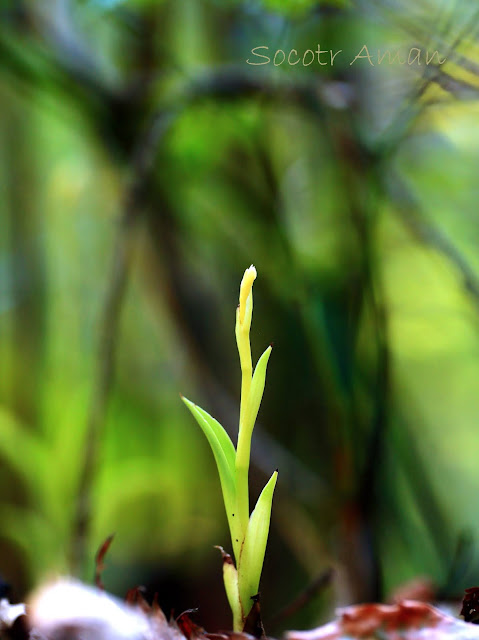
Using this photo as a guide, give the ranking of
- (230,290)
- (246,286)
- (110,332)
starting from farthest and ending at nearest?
1. (230,290)
2. (110,332)
3. (246,286)

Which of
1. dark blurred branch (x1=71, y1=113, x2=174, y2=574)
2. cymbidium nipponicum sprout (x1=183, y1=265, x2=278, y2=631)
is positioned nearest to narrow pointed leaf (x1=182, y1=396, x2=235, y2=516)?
cymbidium nipponicum sprout (x1=183, y1=265, x2=278, y2=631)

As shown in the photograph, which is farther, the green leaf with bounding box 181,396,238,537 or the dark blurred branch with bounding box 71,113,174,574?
the dark blurred branch with bounding box 71,113,174,574

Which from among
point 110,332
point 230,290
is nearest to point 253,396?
point 110,332

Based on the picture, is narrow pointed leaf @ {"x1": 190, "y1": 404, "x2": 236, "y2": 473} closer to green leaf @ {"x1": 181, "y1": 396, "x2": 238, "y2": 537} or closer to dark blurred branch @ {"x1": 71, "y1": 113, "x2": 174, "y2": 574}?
green leaf @ {"x1": 181, "y1": 396, "x2": 238, "y2": 537}

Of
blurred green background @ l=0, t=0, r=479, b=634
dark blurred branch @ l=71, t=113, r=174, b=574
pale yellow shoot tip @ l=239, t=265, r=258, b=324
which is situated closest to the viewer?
pale yellow shoot tip @ l=239, t=265, r=258, b=324

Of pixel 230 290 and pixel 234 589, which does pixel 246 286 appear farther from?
pixel 230 290

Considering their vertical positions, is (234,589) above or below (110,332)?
below
